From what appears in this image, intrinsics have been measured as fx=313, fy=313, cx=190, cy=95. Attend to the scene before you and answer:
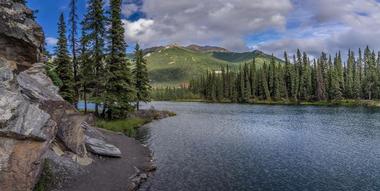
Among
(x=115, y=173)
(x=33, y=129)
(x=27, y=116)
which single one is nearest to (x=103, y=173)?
(x=115, y=173)

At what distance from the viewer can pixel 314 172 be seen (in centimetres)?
2430

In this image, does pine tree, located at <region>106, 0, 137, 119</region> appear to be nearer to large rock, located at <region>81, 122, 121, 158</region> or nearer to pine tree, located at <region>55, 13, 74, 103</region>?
pine tree, located at <region>55, 13, 74, 103</region>

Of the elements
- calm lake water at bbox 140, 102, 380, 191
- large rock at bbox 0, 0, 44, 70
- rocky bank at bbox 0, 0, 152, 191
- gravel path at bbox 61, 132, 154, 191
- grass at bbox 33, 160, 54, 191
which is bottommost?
calm lake water at bbox 140, 102, 380, 191

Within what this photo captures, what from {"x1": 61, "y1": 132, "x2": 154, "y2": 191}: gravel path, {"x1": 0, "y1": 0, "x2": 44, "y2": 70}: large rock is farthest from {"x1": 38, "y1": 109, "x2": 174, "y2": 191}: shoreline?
{"x1": 0, "y1": 0, "x2": 44, "y2": 70}: large rock

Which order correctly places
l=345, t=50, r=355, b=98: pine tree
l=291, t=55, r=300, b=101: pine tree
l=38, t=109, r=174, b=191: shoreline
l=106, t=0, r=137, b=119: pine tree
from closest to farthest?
l=38, t=109, r=174, b=191: shoreline → l=106, t=0, r=137, b=119: pine tree → l=345, t=50, r=355, b=98: pine tree → l=291, t=55, r=300, b=101: pine tree

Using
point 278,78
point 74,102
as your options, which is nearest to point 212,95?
point 278,78

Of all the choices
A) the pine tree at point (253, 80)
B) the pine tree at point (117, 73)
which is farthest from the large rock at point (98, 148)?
the pine tree at point (253, 80)

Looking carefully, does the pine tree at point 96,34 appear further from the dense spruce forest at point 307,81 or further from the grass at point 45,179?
the dense spruce forest at point 307,81

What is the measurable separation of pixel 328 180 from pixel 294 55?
12683 cm

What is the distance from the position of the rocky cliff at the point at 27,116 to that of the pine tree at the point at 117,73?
2056cm

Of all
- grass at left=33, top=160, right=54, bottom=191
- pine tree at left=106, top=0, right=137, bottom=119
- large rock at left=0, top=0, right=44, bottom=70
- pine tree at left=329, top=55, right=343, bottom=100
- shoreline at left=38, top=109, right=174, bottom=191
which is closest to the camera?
grass at left=33, top=160, right=54, bottom=191

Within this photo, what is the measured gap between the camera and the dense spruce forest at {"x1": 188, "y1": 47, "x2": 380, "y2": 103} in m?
122

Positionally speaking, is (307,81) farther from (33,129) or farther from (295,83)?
(33,129)

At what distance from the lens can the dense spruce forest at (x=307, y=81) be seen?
122 metres
